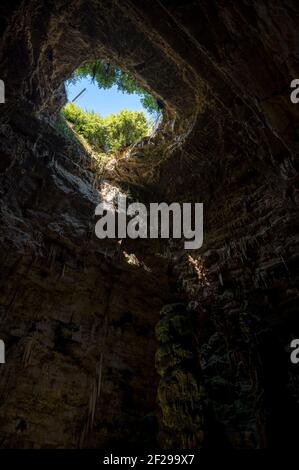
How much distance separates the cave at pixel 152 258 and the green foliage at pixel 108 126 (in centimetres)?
205

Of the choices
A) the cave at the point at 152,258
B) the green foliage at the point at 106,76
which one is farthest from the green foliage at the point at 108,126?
the cave at the point at 152,258

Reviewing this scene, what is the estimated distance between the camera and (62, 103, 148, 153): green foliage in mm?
12922

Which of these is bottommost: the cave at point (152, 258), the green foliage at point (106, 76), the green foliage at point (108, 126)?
the cave at point (152, 258)

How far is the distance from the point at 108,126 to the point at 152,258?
6.30 m

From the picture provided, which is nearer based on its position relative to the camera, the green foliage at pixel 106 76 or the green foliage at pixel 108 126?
the green foliage at pixel 106 76

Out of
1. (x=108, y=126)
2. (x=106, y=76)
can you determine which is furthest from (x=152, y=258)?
(x=106, y=76)

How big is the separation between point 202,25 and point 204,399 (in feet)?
20.6

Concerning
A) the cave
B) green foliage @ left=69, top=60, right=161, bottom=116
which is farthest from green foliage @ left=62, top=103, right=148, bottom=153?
the cave

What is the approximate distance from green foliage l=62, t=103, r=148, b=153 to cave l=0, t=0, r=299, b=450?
2.05m

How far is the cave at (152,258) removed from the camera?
6.00 metres

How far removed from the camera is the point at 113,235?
9.77 m

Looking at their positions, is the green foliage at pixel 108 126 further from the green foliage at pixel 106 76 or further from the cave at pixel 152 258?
the cave at pixel 152 258

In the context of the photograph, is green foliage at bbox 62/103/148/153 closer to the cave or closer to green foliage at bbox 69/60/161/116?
green foliage at bbox 69/60/161/116
